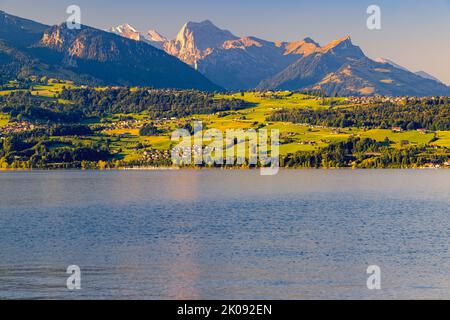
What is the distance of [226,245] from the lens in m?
76.9

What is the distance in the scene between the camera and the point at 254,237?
272 feet

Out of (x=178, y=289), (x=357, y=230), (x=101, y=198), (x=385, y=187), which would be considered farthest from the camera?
(x=385, y=187)

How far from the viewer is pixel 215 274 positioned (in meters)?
61.1

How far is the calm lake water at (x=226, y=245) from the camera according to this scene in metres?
56.1

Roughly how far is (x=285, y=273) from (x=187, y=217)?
45884 mm

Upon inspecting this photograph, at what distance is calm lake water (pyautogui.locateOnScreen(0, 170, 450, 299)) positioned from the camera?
184ft

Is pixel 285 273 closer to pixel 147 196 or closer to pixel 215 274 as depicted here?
pixel 215 274

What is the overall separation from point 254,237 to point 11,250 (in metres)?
25.5

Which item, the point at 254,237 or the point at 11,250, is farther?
the point at 254,237
